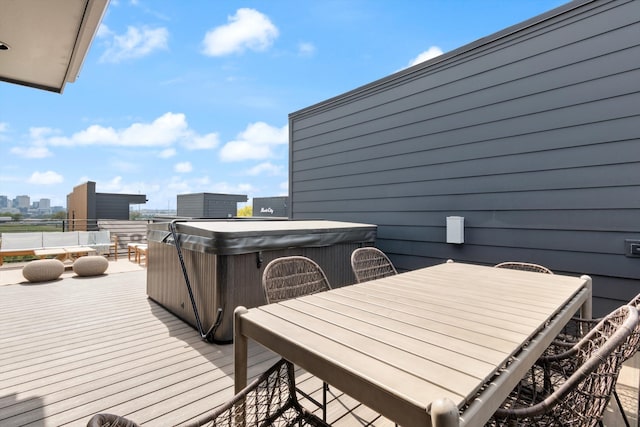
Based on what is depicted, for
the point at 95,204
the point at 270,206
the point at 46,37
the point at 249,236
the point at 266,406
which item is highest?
the point at 46,37

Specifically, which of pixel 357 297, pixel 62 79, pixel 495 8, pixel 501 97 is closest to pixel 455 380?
pixel 357 297

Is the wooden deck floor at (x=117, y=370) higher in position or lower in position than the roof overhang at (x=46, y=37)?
lower

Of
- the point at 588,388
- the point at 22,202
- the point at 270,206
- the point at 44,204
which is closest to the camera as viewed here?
the point at 588,388

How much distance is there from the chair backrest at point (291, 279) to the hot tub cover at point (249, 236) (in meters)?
0.89

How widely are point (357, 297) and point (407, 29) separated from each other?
205 inches

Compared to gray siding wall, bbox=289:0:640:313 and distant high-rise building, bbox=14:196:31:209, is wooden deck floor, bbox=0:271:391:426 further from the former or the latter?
distant high-rise building, bbox=14:196:31:209

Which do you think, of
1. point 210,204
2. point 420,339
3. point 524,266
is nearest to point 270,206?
point 210,204

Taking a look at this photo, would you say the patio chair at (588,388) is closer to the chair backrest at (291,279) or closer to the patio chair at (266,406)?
the patio chair at (266,406)

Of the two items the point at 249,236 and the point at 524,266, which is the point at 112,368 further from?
the point at 524,266

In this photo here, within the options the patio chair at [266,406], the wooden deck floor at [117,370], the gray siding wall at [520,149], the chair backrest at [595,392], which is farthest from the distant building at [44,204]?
the chair backrest at [595,392]

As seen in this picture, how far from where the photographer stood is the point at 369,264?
8.89 ft

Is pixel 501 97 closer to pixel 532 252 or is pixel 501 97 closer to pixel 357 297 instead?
pixel 532 252

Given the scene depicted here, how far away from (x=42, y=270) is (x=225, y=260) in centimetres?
464

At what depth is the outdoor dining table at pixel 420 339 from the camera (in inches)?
31.0
